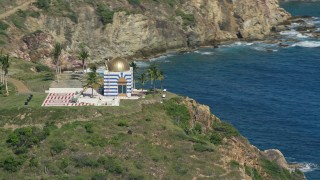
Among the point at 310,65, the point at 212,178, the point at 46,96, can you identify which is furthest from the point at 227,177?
the point at 310,65

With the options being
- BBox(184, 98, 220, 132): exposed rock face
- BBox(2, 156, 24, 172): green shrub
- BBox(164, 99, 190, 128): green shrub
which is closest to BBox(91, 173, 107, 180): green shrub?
BBox(2, 156, 24, 172): green shrub

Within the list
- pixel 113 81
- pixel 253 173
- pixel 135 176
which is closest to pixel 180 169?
pixel 135 176

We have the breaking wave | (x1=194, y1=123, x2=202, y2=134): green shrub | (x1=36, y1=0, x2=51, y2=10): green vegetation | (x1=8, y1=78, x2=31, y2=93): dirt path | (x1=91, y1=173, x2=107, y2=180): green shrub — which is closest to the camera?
(x1=91, y1=173, x2=107, y2=180): green shrub

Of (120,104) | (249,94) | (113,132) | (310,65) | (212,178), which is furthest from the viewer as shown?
(310,65)

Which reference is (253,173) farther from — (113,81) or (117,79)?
(113,81)

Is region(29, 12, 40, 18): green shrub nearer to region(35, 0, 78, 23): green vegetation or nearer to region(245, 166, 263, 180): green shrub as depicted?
region(35, 0, 78, 23): green vegetation

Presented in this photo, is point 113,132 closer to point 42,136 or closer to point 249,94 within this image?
point 42,136
